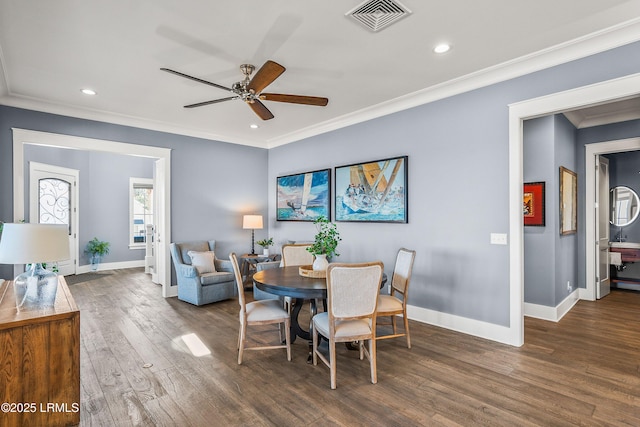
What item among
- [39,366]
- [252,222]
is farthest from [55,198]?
[39,366]

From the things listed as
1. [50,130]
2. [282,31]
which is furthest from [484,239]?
[50,130]

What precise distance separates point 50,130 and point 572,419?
20.2 ft

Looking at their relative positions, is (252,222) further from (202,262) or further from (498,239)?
(498,239)

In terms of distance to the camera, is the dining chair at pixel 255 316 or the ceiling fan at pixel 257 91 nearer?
the ceiling fan at pixel 257 91

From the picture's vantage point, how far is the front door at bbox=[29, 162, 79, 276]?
6.13 m

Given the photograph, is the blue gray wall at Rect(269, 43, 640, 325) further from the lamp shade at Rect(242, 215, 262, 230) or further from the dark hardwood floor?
the lamp shade at Rect(242, 215, 262, 230)

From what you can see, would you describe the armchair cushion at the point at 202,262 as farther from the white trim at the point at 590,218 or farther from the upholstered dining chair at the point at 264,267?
the white trim at the point at 590,218

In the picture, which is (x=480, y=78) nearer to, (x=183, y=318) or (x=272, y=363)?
(x=272, y=363)

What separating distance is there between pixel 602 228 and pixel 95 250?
10.3 m

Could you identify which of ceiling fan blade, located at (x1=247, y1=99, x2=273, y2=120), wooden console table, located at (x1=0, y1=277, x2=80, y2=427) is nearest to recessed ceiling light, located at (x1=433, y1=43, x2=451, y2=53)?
ceiling fan blade, located at (x1=247, y1=99, x2=273, y2=120)

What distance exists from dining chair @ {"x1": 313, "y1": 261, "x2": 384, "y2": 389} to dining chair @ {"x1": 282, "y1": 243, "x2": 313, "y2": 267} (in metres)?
1.51

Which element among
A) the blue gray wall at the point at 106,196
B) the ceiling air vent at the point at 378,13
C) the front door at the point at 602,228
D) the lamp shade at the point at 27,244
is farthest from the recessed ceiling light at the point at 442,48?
the blue gray wall at the point at 106,196

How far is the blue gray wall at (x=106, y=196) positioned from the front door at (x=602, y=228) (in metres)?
9.75

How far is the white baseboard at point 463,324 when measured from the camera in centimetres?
327
